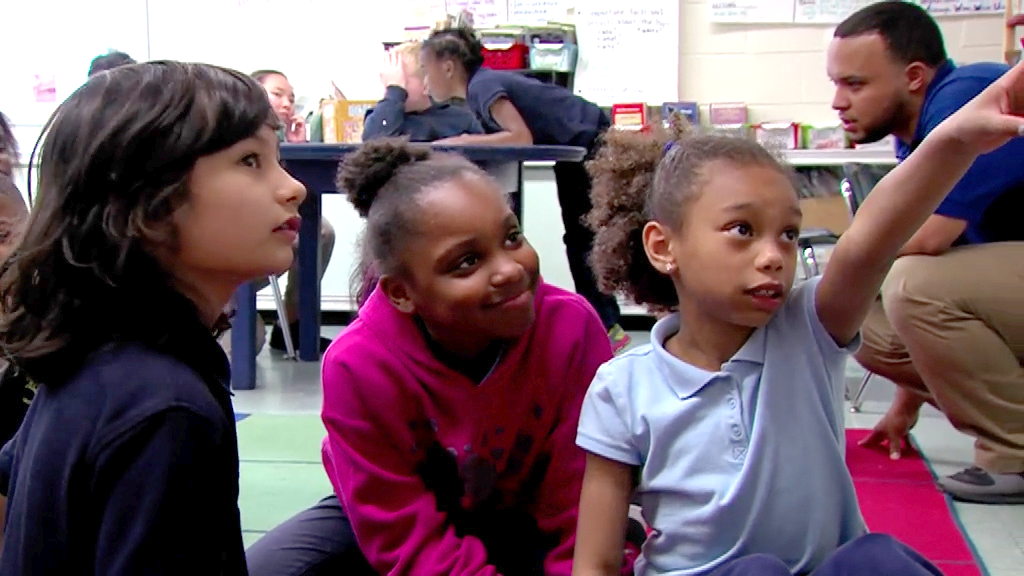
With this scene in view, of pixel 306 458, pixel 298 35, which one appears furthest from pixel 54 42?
pixel 306 458

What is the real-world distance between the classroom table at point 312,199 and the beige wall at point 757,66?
53.8 inches

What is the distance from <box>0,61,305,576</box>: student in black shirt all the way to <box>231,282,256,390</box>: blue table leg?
2009 mm

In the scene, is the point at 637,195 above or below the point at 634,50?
below

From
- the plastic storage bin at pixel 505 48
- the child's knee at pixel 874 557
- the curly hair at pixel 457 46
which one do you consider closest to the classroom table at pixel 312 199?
the curly hair at pixel 457 46

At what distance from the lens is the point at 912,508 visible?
1.76 m

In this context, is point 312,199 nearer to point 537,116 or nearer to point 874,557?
point 537,116

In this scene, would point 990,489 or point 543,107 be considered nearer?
point 990,489

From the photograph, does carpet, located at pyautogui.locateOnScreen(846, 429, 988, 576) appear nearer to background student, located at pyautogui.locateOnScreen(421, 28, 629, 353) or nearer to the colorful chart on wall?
background student, located at pyautogui.locateOnScreen(421, 28, 629, 353)

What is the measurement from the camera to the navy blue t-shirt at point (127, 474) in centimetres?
73

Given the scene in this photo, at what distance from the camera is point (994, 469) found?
187 centimetres

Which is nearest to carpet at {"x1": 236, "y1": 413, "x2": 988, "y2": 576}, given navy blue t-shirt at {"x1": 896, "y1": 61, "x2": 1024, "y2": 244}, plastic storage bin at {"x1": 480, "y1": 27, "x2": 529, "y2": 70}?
navy blue t-shirt at {"x1": 896, "y1": 61, "x2": 1024, "y2": 244}

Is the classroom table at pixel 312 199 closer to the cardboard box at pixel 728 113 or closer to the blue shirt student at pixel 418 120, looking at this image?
the blue shirt student at pixel 418 120

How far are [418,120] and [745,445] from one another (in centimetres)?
274

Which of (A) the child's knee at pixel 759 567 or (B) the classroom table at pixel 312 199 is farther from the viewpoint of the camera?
(B) the classroom table at pixel 312 199
